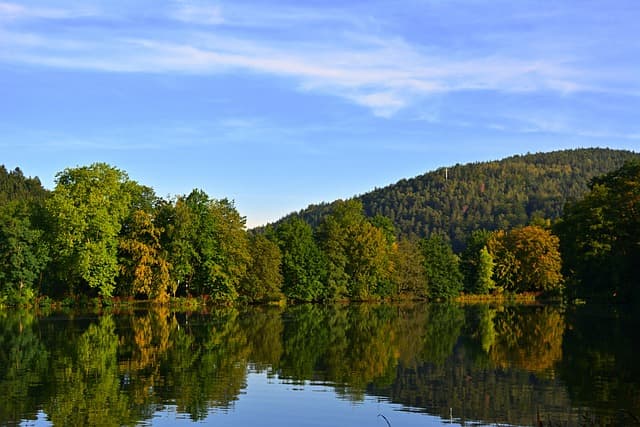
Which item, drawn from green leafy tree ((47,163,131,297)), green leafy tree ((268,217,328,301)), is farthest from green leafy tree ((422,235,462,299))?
green leafy tree ((47,163,131,297))

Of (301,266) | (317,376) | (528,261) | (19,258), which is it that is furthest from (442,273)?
(317,376)

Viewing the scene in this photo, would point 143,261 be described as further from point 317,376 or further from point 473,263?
point 473,263

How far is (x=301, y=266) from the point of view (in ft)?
324

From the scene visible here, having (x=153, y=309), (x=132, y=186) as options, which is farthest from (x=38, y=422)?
(x=132, y=186)

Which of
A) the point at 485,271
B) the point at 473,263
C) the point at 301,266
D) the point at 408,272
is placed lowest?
the point at 301,266

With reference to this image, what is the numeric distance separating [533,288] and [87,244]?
7817 centimetres

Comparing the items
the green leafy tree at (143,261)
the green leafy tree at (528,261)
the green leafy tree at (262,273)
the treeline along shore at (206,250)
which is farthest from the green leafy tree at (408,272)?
the green leafy tree at (143,261)

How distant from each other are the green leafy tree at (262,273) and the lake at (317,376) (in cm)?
3755

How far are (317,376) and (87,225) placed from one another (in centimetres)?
5226

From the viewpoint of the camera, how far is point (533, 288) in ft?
421

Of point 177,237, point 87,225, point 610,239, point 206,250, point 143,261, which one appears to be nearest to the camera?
point 610,239

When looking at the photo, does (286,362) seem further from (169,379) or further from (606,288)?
(606,288)

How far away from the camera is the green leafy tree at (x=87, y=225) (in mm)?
75562

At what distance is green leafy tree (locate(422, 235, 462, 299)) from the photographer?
401ft
